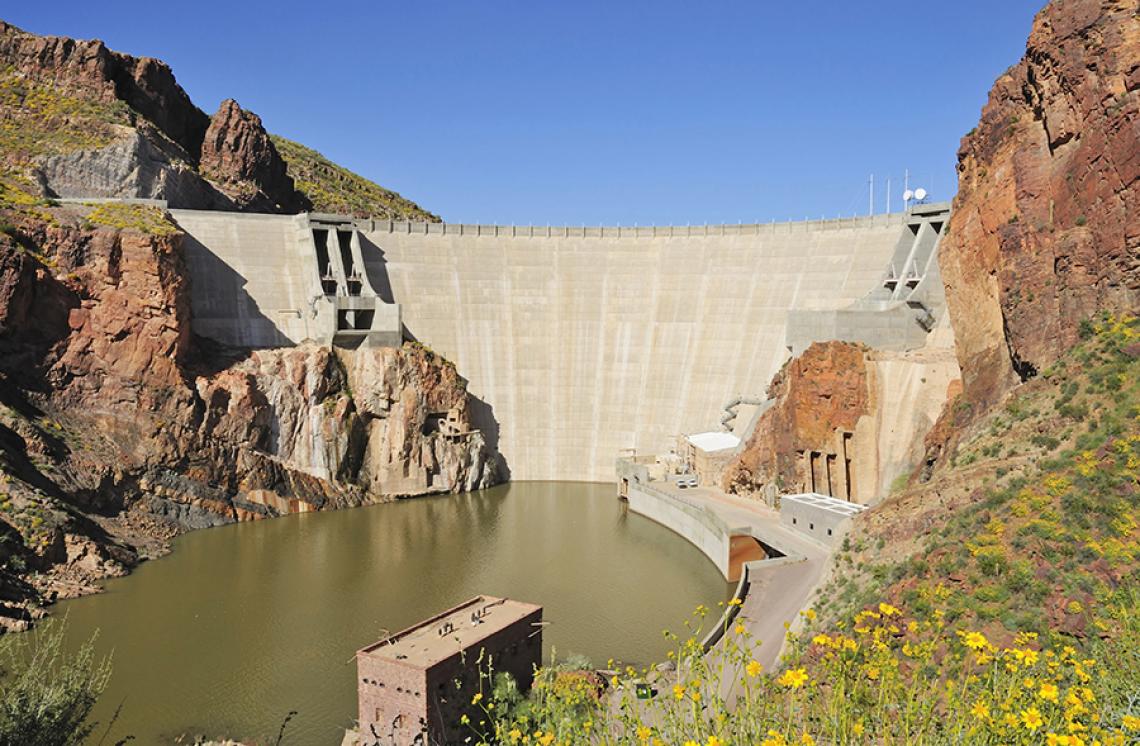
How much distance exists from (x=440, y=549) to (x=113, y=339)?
1895 cm

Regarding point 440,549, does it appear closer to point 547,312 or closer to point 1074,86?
point 547,312

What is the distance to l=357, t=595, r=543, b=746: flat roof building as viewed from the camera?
657 inches

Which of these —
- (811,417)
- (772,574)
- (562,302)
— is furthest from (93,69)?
(772,574)

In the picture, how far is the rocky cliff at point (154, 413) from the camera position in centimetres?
3403

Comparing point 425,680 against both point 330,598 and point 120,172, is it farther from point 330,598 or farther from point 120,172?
point 120,172

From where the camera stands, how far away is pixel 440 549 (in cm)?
3519

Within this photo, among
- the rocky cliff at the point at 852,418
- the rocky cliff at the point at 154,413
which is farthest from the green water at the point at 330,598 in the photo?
the rocky cliff at the point at 852,418

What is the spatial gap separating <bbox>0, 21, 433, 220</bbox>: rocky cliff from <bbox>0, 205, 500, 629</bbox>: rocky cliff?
830cm

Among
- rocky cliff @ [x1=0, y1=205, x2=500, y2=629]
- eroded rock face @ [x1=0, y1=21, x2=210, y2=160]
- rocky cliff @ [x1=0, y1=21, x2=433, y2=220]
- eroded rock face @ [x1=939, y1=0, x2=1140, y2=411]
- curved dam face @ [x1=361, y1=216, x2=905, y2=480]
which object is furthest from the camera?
eroded rock face @ [x1=0, y1=21, x2=210, y2=160]

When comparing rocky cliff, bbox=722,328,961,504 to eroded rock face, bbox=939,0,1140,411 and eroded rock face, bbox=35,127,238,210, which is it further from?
eroded rock face, bbox=35,127,238,210

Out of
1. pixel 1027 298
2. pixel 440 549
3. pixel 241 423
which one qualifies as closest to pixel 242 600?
pixel 440 549

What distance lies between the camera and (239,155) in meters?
69.8

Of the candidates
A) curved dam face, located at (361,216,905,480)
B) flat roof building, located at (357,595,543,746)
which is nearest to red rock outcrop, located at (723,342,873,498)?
curved dam face, located at (361,216,905,480)

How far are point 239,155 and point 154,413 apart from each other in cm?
3753
